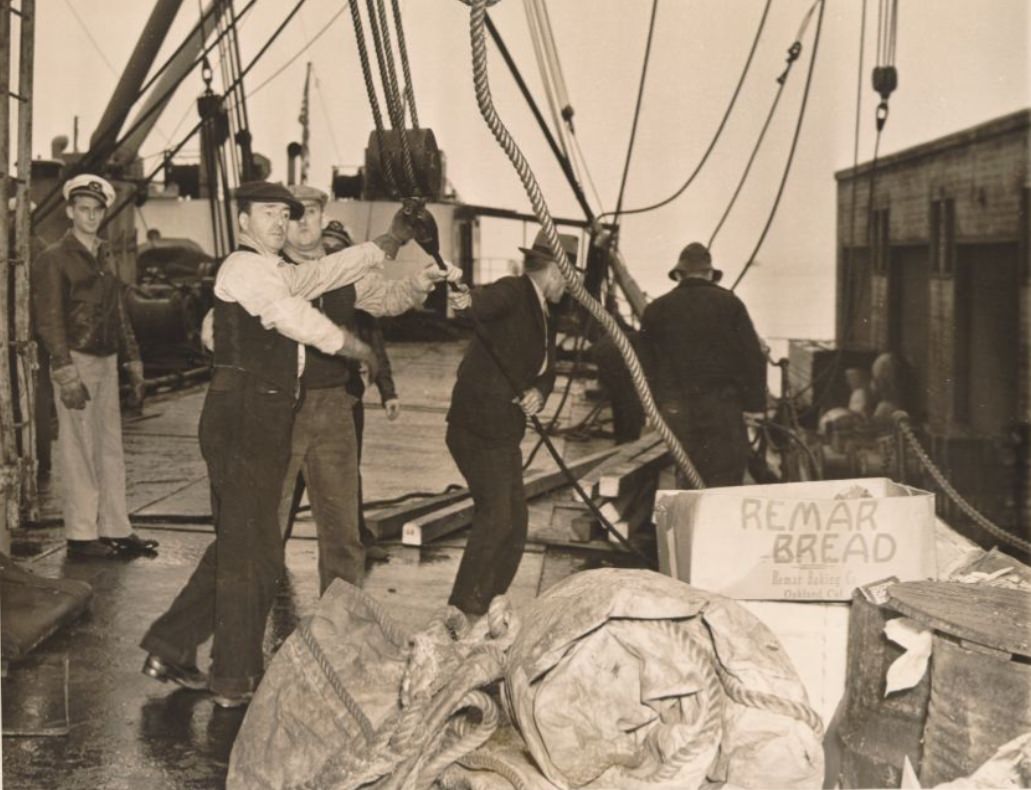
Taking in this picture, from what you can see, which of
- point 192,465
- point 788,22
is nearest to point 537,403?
point 192,465

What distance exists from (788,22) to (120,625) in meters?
19.6

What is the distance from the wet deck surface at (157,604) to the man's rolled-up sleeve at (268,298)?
1367mm

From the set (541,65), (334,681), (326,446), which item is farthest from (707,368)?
(334,681)

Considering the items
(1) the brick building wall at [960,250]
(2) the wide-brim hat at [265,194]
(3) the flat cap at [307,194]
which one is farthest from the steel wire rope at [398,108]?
(1) the brick building wall at [960,250]

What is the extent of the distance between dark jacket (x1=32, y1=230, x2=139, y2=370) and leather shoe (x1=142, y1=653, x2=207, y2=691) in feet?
7.38

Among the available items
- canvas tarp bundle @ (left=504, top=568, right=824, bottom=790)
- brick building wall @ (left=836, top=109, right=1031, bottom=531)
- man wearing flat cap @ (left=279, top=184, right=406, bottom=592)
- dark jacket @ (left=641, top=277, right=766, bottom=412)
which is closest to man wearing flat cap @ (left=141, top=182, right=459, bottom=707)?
man wearing flat cap @ (left=279, top=184, right=406, bottom=592)

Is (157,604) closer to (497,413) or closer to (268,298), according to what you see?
(497,413)

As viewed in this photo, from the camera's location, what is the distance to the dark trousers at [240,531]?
4.81 m

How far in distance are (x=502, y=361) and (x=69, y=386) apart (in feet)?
7.31

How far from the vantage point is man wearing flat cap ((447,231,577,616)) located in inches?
235

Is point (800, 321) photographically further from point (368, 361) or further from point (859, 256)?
point (368, 361)

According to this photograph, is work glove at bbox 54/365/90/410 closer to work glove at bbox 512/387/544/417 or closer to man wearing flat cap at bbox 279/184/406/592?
man wearing flat cap at bbox 279/184/406/592

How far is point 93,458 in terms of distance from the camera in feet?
22.9

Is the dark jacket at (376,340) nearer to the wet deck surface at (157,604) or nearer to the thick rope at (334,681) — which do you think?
the wet deck surface at (157,604)
